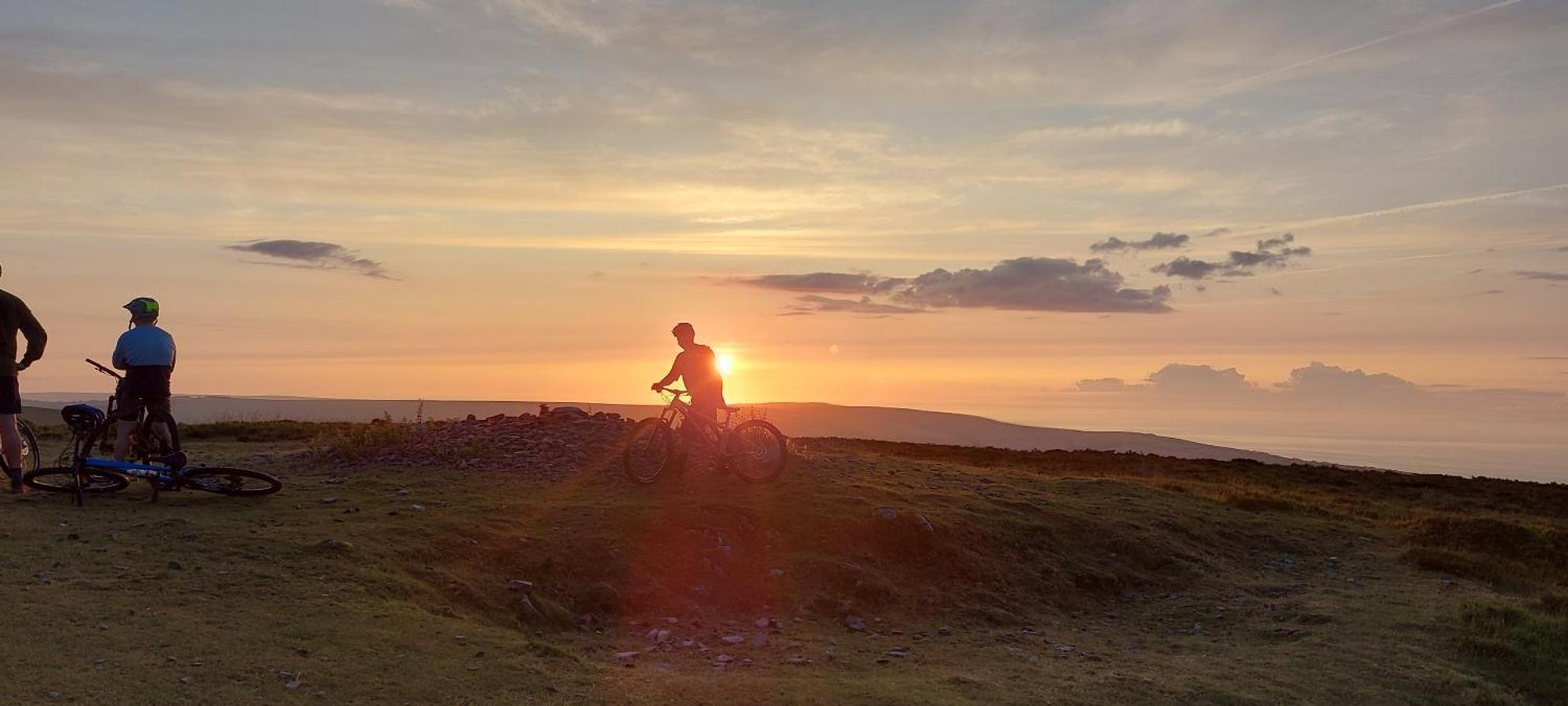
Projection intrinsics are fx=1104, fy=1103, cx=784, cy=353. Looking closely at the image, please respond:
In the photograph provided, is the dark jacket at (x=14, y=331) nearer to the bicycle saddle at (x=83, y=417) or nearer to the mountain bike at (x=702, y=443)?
the bicycle saddle at (x=83, y=417)

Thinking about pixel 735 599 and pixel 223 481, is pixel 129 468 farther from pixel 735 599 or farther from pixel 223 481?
pixel 735 599

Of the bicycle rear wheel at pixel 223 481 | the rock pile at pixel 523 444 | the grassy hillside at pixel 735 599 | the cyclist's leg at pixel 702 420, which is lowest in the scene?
the grassy hillside at pixel 735 599

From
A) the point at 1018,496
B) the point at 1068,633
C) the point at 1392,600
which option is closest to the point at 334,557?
the point at 1068,633

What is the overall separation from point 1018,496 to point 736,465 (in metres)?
5.19

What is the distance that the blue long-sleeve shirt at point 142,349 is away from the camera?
1367 centimetres

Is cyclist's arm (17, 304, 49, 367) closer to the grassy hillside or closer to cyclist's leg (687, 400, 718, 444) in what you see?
the grassy hillside

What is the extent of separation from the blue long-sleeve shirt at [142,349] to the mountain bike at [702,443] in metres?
6.18

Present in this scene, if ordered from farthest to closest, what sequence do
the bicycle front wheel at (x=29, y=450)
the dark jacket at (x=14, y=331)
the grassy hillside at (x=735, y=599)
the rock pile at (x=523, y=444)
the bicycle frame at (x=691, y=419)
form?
the rock pile at (x=523, y=444) → the bicycle frame at (x=691, y=419) → the bicycle front wheel at (x=29, y=450) → the dark jacket at (x=14, y=331) → the grassy hillside at (x=735, y=599)

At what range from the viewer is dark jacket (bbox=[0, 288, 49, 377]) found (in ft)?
42.2

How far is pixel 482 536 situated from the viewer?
13.0 metres

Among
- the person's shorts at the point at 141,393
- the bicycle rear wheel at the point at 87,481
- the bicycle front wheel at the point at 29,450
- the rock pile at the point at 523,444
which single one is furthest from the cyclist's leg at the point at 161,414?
the rock pile at the point at 523,444

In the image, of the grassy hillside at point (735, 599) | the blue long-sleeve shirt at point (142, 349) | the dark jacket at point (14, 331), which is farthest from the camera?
the blue long-sleeve shirt at point (142, 349)

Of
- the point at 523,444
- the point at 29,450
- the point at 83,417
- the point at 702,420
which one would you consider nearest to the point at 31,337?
the point at 83,417

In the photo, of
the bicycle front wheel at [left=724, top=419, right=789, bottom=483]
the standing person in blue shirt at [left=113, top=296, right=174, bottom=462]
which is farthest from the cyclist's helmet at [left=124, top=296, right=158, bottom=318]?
the bicycle front wheel at [left=724, top=419, right=789, bottom=483]
